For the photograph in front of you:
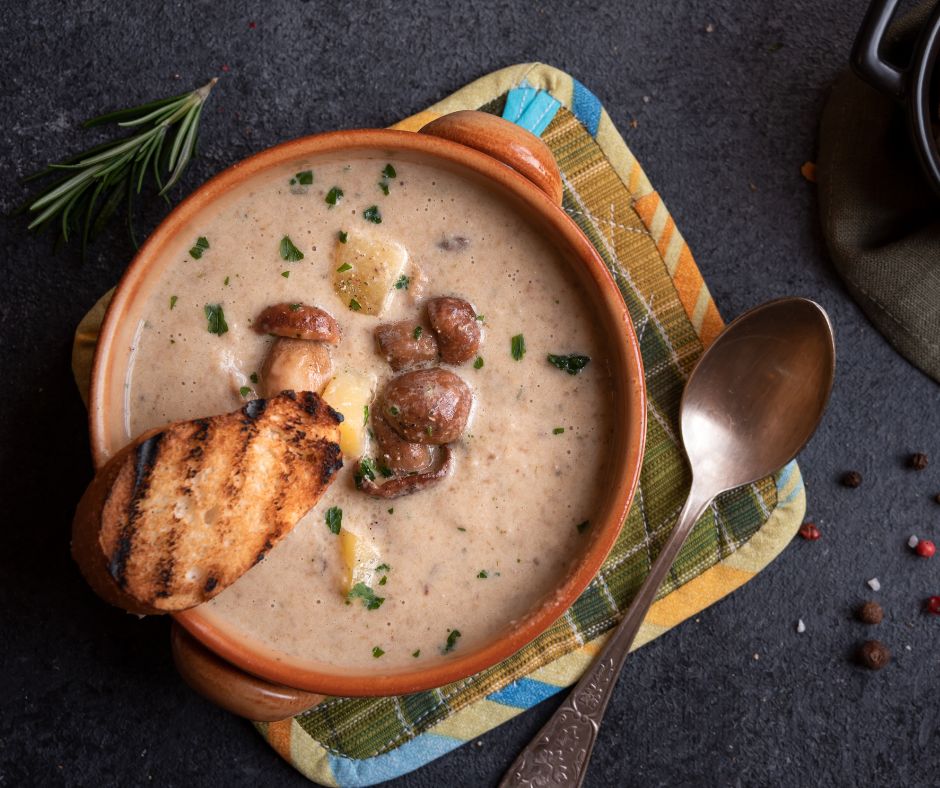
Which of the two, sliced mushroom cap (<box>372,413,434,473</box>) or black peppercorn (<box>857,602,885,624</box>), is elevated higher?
sliced mushroom cap (<box>372,413,434,473</box>)

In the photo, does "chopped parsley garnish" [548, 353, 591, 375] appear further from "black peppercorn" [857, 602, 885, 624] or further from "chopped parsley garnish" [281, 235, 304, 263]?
"black peppercorn" [857, 602, 885, 624]

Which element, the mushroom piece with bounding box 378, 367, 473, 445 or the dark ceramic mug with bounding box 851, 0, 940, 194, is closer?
the mushroom piece with bounding box 378, 367, 473, 445

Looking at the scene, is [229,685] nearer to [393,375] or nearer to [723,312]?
[393,375]

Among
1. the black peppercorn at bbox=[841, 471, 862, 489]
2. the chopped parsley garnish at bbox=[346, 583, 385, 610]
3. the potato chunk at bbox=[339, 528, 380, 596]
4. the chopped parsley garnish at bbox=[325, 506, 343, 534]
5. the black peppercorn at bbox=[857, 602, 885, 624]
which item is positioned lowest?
the black peppercorn at bbox=[857, 602, 885, 624]

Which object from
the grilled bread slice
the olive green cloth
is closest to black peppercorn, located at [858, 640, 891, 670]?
the olive green cloth

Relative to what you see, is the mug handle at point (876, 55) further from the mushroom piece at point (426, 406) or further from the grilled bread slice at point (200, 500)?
the grilled bread slice at point (200, 500)

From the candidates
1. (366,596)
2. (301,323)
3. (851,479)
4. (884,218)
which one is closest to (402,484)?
(366,596)

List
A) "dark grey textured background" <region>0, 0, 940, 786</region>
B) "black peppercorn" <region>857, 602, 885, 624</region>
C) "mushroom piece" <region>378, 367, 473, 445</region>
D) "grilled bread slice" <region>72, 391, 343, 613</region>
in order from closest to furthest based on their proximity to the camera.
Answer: "grilled bread slice" <region>72, 391, 343, 613</region>
"mushroom piece" <region>378, 367, 473, 445</region>
"dark grey textured background" <region>0, 0, 940, 786</region>
"black peppercorn" <region>857, 602, 885, 624</region>

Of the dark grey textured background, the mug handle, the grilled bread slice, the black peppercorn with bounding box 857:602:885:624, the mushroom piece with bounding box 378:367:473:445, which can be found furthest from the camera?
the black peppercorn with bounding box 857:602:885:624
